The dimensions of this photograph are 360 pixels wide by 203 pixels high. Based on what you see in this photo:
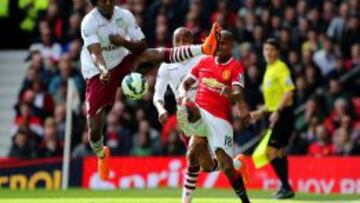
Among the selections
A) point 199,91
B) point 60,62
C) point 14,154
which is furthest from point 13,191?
point 199,91

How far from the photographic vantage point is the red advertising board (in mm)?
23859

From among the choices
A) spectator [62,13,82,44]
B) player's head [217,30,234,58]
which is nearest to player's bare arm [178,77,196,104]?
player's head [217,30,234,58]

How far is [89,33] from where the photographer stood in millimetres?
17672

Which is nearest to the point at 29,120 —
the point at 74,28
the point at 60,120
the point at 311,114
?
the point at 60,120

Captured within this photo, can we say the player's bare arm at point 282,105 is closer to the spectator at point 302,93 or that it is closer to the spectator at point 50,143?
the spectator at point 302,93

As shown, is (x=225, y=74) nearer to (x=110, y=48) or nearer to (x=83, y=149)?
(x=110, y=48)

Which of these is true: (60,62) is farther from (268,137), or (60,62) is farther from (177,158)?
(268,137)

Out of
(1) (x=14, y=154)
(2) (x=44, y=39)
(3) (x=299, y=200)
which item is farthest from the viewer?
(2) (x=44, y=39)

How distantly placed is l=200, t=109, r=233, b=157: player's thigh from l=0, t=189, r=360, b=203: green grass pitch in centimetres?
235

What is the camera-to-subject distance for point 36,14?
30047 mm

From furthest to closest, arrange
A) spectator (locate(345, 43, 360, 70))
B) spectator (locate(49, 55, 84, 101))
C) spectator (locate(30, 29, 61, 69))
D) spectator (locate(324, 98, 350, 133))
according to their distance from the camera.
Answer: spectator (locate(30, 29, 61, 69)) < spectator (locate(49, 55, 84, 101)) < spectator (locate(345, 43, 360, 70)) < spectator (locate(324, 98, 350, 133))

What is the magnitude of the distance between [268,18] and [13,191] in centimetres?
681

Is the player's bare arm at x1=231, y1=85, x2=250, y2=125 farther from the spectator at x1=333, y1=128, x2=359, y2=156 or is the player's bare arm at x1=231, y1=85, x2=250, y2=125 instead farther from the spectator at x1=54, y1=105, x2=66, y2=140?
the spectator at x1=54, y1=105, x2=66, y2=140

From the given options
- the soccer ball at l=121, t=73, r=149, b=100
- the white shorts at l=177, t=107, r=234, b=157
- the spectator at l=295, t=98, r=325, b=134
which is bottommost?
the spectator at l=295, t=98, r=325, b=134
